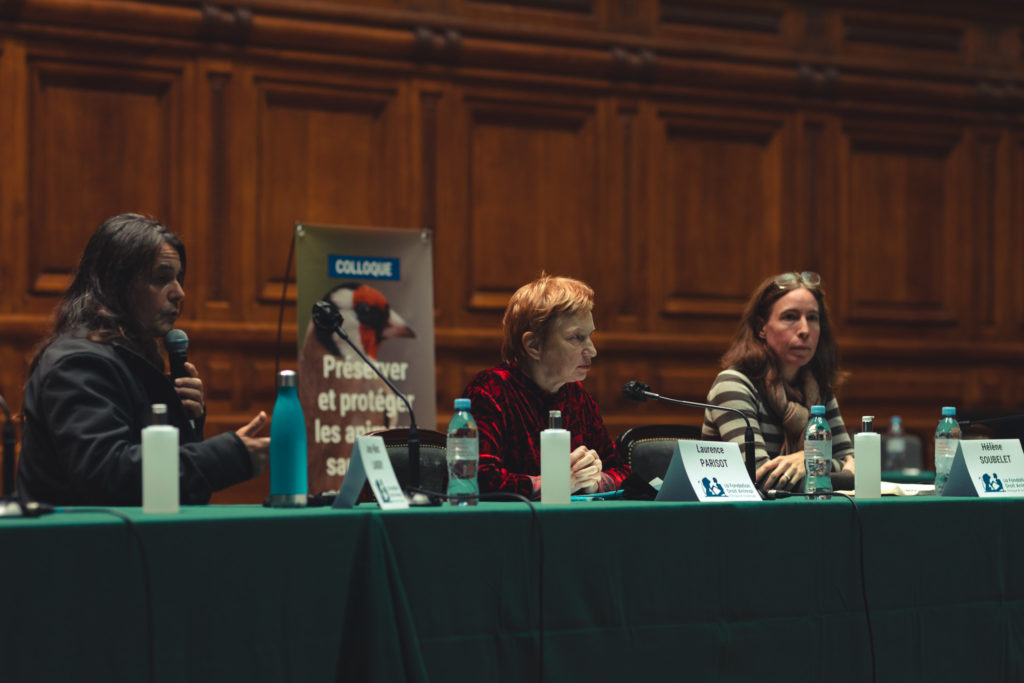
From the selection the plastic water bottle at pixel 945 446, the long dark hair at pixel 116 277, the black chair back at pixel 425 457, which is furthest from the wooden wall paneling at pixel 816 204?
the long dark hair at pixel 116 277

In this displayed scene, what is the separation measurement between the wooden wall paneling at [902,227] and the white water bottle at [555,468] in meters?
4.06

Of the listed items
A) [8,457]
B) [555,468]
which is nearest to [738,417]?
[555,468]

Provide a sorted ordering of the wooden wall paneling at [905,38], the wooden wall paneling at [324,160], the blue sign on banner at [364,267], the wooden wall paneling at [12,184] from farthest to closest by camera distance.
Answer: the wooden wall paneling at [905,38], the wooden wall paneling at [324,160], the wooden wall paneling at [12,184], the blue sign on banner at [364,267]

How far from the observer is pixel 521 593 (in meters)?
1.89

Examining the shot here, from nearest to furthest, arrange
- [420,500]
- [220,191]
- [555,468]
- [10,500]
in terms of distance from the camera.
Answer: [10,500]
[420,500]
[555,468]
[220,191]

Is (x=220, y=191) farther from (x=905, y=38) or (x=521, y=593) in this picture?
(x=905, y=38)

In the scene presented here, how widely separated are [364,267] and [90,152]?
1349mm

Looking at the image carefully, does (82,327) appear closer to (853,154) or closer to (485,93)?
(485,93)

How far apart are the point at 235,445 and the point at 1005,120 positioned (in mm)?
5377

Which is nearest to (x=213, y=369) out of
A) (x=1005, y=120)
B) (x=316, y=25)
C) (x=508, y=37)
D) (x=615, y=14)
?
(x=316, y=25)

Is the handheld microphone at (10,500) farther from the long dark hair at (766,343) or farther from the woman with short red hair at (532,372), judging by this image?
the long dark hair at (766,343)

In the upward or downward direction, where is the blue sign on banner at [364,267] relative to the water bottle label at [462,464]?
upward

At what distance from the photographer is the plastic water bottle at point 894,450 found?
5.66 meters

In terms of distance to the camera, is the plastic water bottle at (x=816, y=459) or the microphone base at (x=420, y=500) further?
the plastic water bottle at (x=816, y=459)
